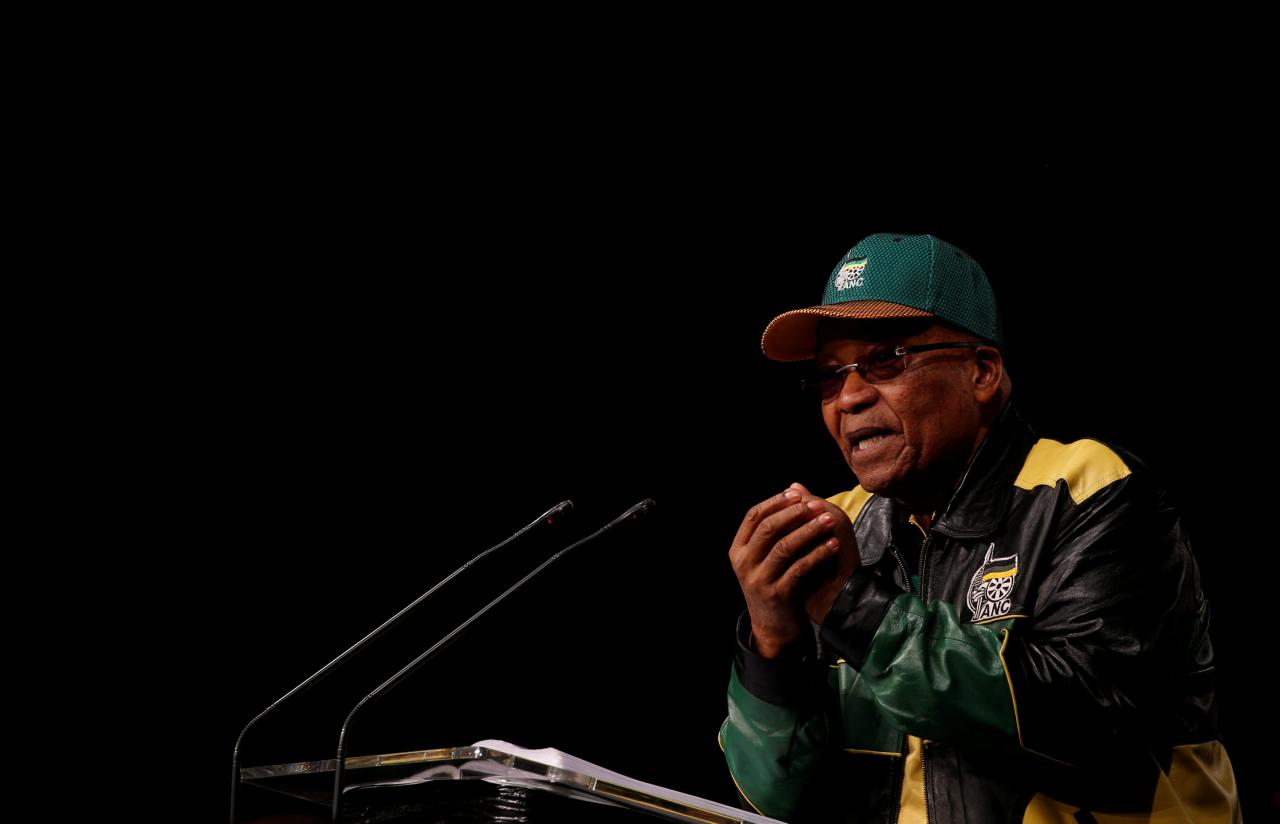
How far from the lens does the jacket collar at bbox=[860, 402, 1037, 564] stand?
6.15ft

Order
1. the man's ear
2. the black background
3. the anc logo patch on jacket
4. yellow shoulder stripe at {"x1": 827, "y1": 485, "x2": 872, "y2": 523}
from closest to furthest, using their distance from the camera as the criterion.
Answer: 1. the anc logo patch on jacket
2. the man's ear
3. yellow shoulder stripe at {"x1": 827, "y1": 485, "x2": 872, "y2": 523}
4. the black background

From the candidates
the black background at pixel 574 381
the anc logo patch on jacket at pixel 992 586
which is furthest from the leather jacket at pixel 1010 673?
the black background at pixel 574 381

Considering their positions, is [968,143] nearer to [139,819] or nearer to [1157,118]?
[1157,118]

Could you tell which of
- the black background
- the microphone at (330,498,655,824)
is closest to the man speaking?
the microphone at (330,498,655,824)

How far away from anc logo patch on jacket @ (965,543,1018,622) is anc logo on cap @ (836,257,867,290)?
51 cm

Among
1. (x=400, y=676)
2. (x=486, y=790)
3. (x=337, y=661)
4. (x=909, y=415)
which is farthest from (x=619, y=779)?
(x=909, y=415)

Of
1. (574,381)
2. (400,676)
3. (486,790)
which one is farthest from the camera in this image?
(574,381)

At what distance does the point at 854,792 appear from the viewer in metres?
1.89

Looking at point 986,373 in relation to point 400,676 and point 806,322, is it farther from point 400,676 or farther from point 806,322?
point 400,676

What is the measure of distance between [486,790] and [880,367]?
99cm

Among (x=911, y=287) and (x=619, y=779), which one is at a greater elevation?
(x=911, y=287)

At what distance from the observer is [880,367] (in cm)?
195

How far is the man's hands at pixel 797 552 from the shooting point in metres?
1.66

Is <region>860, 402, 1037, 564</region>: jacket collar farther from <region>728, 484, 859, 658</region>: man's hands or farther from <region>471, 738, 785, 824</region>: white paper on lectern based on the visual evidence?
<region>471, 738, 785, 824</region>: white paper on lectern
